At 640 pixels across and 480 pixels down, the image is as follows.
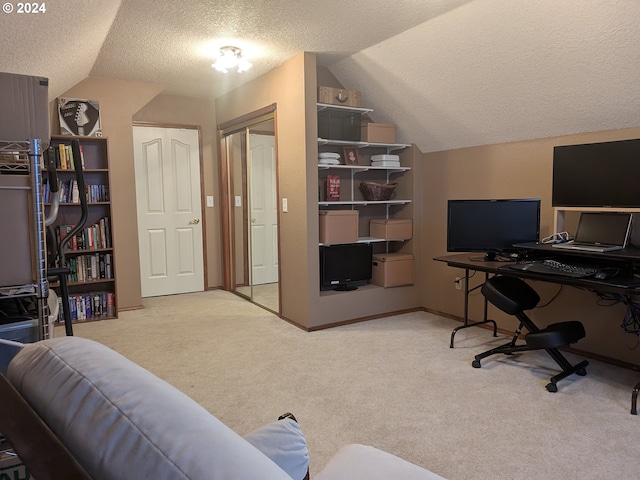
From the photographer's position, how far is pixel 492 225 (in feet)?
11.2

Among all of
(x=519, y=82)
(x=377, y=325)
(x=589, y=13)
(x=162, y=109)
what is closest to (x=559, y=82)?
(x=519, y=82)

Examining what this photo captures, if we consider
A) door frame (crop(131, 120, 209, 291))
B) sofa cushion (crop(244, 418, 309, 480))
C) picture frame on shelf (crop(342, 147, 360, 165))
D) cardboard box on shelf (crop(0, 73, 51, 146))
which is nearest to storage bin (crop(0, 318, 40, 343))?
cardboard box on shelf (crop(0, 73, 51, 146))

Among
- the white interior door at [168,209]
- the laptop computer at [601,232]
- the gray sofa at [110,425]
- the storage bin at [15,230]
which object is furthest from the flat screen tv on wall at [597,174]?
the white interior door at [168,209]

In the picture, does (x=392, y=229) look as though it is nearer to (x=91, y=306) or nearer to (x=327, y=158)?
(x=327, y=158)

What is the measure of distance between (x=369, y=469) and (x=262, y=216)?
13.1 feet

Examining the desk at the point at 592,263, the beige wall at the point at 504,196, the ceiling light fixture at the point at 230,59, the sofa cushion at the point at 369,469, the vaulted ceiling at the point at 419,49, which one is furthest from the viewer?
the ceiling light fixture at the point at 230,59

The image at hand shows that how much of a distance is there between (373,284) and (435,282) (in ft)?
2.03

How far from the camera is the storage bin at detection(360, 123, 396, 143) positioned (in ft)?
13.9

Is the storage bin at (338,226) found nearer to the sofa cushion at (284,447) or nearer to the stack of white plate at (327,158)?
the stack of white plate at (327,158)

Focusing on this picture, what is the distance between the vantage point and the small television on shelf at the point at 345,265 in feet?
13.6

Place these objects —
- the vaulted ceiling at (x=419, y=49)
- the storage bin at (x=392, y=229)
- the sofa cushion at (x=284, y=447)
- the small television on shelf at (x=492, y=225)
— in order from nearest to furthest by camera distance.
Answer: the sofa cushion at (x=284, y=447), the vaulted ceiling at (x=419, y=49), the small television on shelf at (x=492, y=225), the storage bin at (x=392, y=229)

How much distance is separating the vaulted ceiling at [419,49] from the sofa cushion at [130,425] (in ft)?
6.75

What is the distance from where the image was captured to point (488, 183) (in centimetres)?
394

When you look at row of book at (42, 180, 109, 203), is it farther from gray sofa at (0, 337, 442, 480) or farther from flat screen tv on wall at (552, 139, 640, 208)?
flat screen tv on wall at (552, 139, 640, 208)
